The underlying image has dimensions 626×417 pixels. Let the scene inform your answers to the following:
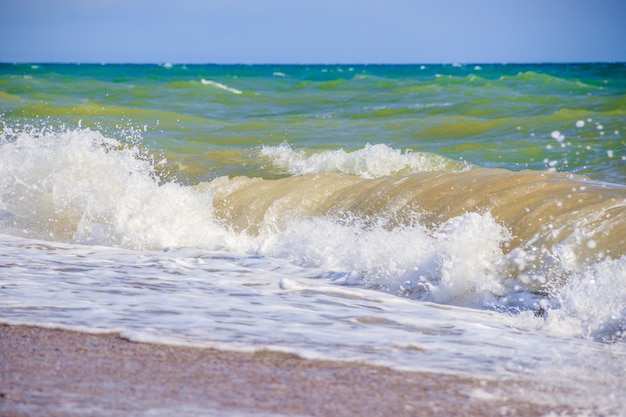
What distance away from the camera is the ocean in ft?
12.1

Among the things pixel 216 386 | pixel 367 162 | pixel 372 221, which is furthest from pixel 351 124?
pixel 216 386

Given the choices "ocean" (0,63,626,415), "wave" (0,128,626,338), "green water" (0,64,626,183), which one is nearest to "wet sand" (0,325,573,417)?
"ocean" (0,63,626,415)

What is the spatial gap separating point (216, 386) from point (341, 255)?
2.89 metres

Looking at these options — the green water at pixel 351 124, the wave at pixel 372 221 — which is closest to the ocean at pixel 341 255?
the wave at pixel 372 221

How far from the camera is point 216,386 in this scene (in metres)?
2.91

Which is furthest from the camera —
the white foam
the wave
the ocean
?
the white foam

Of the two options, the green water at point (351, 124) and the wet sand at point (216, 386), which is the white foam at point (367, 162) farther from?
the wet sand at point (216, 386)

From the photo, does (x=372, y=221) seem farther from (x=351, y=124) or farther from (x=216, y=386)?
(x=351, y=124)

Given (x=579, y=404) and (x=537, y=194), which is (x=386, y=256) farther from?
(x=579, y=404)

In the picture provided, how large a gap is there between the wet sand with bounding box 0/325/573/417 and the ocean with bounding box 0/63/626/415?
0.54 feet

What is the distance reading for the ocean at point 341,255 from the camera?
3.69m

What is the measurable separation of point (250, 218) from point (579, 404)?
186 inches

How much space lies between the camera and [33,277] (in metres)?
4.90

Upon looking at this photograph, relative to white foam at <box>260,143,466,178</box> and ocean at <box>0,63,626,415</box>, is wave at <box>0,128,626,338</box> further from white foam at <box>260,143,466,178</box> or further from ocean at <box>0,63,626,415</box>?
white foam at <box>260,143,466,178</box>
